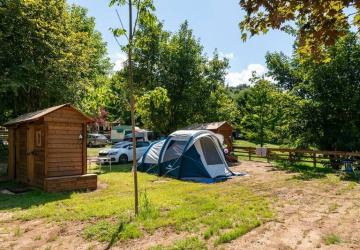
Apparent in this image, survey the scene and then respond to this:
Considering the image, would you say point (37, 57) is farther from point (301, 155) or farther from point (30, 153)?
point (301, 155)

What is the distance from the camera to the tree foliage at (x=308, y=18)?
150 inches

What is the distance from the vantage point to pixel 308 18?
4.04 metres

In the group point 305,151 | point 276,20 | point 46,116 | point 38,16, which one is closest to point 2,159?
point 38,16

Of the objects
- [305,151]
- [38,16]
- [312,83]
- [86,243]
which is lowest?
[86,243]

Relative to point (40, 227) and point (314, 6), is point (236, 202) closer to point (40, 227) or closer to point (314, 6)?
point (40, 227)

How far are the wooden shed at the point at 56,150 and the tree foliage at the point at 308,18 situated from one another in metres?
8.39

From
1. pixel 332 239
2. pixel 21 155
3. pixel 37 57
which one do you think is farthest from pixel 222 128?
pixel 332 239

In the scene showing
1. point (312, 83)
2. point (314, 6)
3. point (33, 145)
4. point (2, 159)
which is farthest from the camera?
point (2, 159)

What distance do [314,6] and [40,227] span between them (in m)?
6.08

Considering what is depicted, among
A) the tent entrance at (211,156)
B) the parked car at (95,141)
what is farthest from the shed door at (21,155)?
the parked car at (95,141)

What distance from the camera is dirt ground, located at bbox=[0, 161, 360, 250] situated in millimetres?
5746

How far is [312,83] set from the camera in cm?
1723

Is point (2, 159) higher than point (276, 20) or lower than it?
lower

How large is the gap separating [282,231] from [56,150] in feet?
24.9
